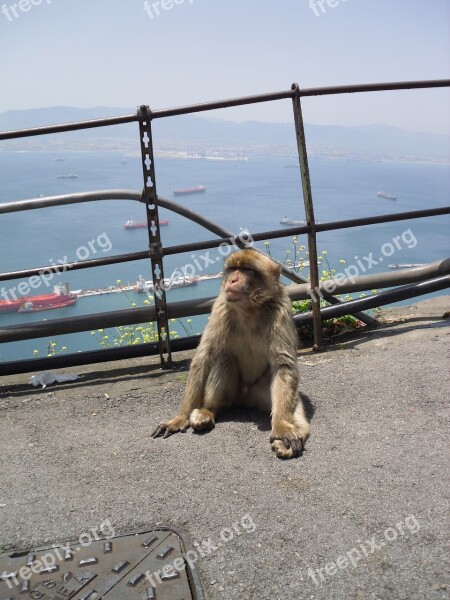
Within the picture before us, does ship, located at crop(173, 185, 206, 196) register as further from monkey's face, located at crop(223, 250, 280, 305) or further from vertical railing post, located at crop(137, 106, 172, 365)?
monkey's face, located at crop(223, 250, 280, 305)

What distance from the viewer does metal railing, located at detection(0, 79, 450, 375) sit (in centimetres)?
394

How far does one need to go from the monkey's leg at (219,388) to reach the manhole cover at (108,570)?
3.32 feet

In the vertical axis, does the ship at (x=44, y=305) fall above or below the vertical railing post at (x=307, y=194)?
below

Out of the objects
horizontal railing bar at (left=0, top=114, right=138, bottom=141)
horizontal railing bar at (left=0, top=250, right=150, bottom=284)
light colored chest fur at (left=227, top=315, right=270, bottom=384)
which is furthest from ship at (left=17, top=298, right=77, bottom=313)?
light colored chest fur at (left=227, top=315, right=270, bottom=384)

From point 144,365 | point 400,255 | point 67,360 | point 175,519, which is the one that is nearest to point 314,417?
point 175,519

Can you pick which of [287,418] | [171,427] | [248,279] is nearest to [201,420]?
[171,427]

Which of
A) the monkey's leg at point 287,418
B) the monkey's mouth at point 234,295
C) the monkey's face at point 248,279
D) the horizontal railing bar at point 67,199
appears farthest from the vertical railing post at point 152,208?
the monkey's leg at point 287,418

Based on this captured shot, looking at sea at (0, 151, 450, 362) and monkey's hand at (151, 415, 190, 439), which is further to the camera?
sea at (0, 151, 450, 362)

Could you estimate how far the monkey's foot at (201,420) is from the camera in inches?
130

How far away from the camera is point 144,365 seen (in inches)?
176

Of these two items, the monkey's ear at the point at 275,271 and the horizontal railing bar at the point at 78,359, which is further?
the horizontal railing bar at the point at 78,359

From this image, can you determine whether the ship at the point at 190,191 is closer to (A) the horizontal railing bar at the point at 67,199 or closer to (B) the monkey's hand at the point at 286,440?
(A) the horizontal railing bar at the point at 67,199

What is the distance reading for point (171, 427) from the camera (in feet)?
10.9

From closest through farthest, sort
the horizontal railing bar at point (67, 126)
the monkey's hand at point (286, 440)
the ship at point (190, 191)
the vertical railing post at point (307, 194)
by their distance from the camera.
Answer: the monkey's hand at point (286, 440) < the horizontal railing bar at point (67, 126) < the vertical railing post at point (307, 194) < the ship at point (190, 191)
